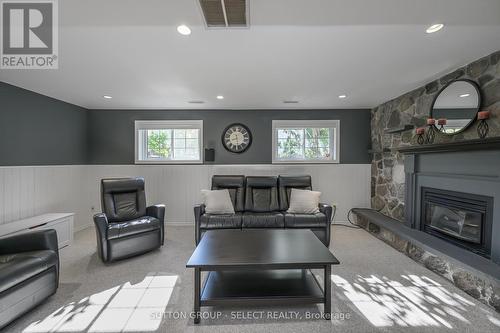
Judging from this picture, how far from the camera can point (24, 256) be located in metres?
1.98

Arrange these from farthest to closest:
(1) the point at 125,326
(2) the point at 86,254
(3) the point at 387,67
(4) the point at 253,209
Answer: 1. (4) the point at 253,209
2. (2) the point at 86,254
3. (3) the point at 387,67
4. (1) the point at 125,326

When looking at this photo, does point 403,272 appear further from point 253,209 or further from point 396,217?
point 253,209

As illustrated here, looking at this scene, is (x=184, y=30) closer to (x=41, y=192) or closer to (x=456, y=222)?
(x=41, y=192)

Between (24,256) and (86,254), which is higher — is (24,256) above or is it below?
above

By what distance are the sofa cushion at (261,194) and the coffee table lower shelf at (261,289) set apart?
170cm

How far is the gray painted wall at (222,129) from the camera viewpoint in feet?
15.3

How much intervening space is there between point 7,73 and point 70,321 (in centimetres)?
307

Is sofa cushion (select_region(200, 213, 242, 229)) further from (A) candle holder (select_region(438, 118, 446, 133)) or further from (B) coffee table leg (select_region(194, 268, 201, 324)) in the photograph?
(A) candle holder (select_region(438, 118, 446, 133))

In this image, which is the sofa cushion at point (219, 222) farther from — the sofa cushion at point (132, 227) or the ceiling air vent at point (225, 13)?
the ceiling air vent at point (225, 13)

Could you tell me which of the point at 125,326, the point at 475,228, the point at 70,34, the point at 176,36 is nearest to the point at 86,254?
the point at 125,326

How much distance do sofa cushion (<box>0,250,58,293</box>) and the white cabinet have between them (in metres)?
0.92

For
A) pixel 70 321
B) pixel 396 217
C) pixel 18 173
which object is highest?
pixel 18 173

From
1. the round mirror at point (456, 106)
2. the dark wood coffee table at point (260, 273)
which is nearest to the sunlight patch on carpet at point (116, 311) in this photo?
the dark wood coffee table at point (260, 273)

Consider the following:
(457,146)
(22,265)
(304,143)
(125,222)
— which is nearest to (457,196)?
(457,146)
